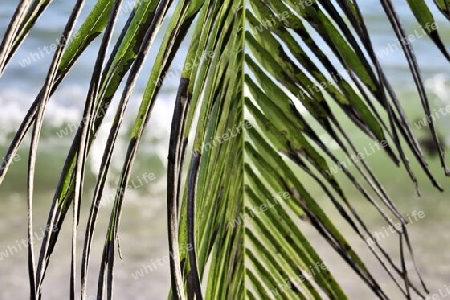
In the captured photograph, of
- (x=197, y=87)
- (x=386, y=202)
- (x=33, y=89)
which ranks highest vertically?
(x=33, y=89)

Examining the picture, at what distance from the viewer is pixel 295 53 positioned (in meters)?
0.32

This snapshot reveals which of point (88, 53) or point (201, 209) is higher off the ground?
point (88, 53)

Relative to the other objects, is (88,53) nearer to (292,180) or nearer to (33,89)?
(33,89)

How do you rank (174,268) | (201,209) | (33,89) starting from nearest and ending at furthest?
(174,268)
(201,209)
(33,89)

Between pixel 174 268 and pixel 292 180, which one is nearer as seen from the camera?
pixel 174 268

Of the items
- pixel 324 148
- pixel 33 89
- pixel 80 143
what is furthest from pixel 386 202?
pixel 33 89

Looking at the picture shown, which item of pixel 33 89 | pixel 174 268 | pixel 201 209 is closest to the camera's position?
pixel 174 268

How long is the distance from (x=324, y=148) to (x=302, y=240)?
87 mm

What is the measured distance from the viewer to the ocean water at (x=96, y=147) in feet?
3.12

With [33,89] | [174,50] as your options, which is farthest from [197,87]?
[33,89]

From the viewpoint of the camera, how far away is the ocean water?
0.95 meters

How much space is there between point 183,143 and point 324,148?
0.24 feet

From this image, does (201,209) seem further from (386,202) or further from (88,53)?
(88,53)

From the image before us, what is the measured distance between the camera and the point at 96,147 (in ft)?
3.09
